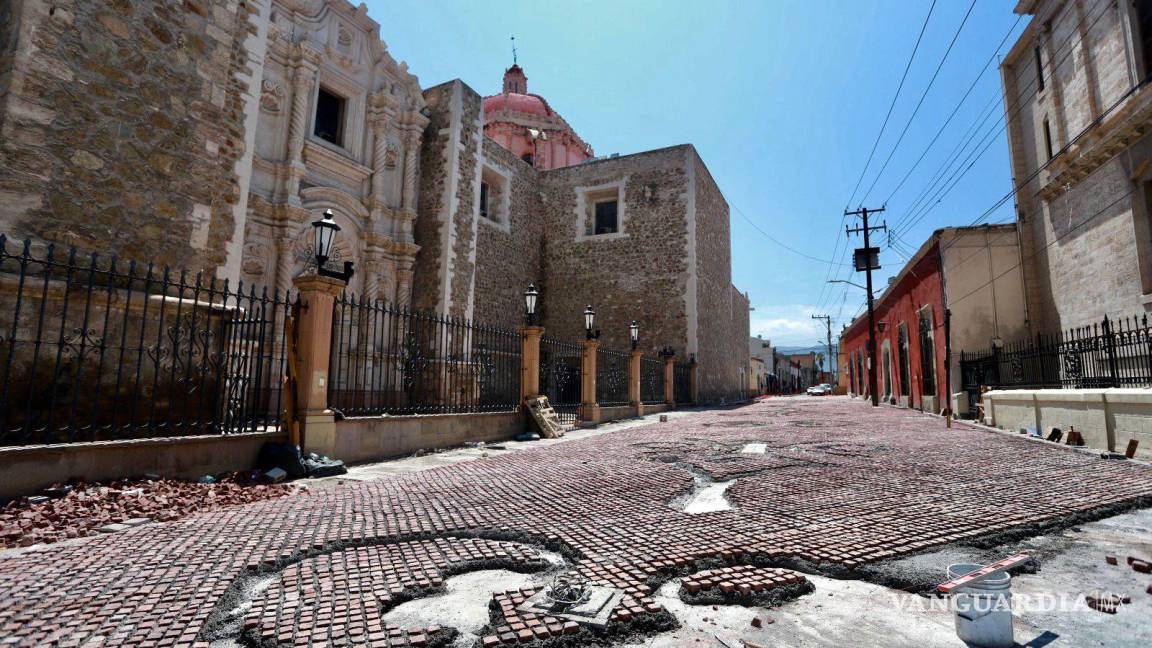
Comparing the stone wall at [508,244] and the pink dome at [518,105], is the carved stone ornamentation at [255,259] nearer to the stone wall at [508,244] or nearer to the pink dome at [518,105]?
the stone wall at [508,244]

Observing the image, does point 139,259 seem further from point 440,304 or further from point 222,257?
point 440,304

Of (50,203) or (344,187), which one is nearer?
(50,203)

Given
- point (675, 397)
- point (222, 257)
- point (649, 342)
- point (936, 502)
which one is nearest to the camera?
point (936, 502)

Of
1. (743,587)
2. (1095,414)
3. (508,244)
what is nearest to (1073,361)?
(1095,414)

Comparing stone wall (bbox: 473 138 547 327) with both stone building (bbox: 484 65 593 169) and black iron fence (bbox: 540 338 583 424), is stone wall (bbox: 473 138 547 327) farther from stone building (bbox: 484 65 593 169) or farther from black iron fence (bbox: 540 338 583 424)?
stone building (bbox: 484 65 593 169)

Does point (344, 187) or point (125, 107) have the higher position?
point (344, 187)

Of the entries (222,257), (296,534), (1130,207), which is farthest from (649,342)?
(296,534)

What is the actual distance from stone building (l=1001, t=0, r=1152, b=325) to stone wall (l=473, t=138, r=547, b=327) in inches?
650

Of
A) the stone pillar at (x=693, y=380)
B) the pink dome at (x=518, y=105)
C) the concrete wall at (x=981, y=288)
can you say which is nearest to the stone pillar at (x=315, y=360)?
the concrete wall at (x=981, y=288)

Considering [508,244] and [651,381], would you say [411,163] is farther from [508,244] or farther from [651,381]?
[651,381]

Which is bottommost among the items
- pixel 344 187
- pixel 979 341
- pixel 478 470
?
pixel 478 470

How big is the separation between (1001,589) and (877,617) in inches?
18.0

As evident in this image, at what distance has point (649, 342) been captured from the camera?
73.5 ft

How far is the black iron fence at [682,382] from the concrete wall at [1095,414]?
11303mm
